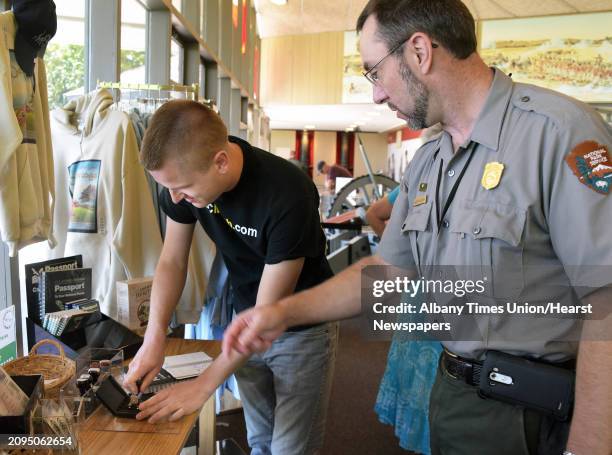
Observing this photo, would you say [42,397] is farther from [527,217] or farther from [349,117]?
[349,117]

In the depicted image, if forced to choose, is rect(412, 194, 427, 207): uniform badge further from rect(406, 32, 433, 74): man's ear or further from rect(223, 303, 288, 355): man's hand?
rect(223, 303, 288, 355): man's hand

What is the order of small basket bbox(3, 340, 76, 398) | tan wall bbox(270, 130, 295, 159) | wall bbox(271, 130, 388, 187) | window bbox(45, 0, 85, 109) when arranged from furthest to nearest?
wall bbox(271, 130, 388, 187) → tan wall bbox(270, 130, 295, 159) → window bbox(45, 0, 85, 109) → small basket bbox(3, 340, 76, 398)

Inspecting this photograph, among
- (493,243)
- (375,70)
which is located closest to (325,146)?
(375,70)

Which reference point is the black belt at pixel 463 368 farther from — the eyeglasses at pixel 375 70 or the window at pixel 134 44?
the window at pixel 134 44

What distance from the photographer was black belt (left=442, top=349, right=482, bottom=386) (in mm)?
1115

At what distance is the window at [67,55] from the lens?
8.39 ft

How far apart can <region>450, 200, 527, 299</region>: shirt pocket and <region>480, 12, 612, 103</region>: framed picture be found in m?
8.45

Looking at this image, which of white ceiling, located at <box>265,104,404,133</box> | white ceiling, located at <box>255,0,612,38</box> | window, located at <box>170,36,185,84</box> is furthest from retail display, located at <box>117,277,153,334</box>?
white ceiling, located at <box>265,104,404,133</box>

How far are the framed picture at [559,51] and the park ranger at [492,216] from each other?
8.31 metres

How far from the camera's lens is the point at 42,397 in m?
1.14

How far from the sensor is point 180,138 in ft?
4.45

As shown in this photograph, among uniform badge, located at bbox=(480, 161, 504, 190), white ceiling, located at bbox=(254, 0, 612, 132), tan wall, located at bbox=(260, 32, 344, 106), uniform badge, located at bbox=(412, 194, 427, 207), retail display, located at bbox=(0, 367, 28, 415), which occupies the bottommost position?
retail display, located at bbox=(0, 367, 28, 415)

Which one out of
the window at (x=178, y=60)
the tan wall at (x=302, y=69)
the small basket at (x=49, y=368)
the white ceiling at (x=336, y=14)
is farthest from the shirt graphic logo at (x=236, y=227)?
the tan wall at (x=302, y=69)

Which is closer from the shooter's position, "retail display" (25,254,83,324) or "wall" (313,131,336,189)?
"retail display" (25,254,83,324)
